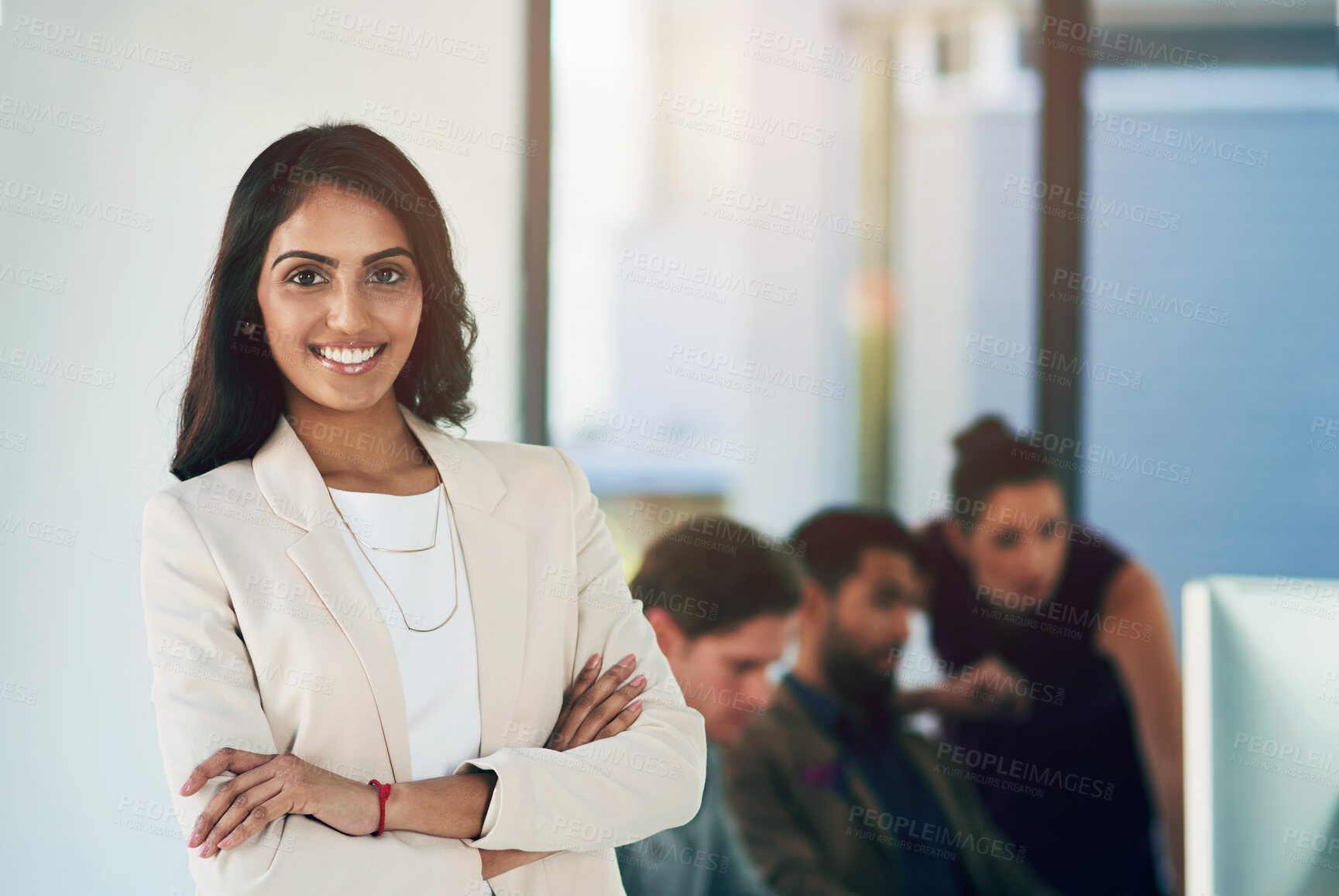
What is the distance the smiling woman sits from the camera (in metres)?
1.29

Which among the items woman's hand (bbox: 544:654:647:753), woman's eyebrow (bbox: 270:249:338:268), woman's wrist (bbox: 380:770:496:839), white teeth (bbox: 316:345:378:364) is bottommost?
woman's wrist (bbox: 380:770:496:839)

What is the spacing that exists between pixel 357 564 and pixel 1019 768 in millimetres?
2262

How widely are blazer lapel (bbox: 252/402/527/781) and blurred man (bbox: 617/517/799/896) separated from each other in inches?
44.2

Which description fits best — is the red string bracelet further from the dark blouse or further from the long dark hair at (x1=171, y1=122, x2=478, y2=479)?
the dark blouse

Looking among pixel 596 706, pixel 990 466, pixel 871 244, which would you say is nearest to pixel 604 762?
pixel 596 706

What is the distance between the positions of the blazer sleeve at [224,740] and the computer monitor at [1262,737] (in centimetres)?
84

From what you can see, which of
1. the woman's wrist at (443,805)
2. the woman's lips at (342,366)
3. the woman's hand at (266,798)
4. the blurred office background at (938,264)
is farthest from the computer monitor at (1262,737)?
the blurred office background at (938,264)

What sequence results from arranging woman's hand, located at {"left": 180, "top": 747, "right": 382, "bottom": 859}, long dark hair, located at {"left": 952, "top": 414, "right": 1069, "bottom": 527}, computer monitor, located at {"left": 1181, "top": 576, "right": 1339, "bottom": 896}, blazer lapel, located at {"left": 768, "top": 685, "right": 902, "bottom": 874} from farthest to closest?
long dark hair, located at {"left": 952, "top": 414, "right": 1069, "bottom": 527} < blazer lapel, located at {"left": 768, "top": 685, "right": 902, "bottom": 874} < woman's hand, located at {"left": 180, "top": 747, "right": 382, "bottom": 859} < computer monitor, located at {"left": 1181, "top": 576, "right": 1339, "bottom": 896}

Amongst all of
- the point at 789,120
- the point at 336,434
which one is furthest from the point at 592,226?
the point at 336,434

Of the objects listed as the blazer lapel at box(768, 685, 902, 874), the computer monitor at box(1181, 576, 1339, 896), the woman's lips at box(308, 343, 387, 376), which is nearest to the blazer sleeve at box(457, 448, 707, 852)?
the woman's lips at box(308, 343, 387, 376)

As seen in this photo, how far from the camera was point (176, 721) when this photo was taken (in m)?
1.28

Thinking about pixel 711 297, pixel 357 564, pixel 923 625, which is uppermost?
pixel 711 297

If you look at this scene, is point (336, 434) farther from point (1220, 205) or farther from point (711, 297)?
point (1220, 205)

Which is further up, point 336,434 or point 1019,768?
point 336,434
